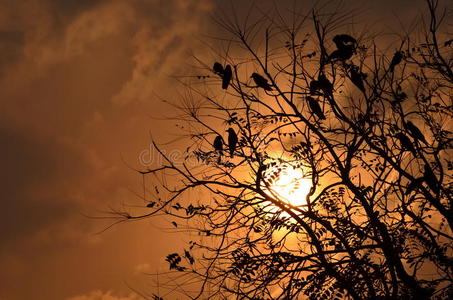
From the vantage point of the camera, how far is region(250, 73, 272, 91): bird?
26.5 ft

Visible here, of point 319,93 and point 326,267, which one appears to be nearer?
point 326,267

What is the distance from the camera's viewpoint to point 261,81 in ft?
26.5

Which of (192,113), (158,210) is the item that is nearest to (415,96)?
(192,113)

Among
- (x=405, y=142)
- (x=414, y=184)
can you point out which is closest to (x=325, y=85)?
(x=405, y=142)

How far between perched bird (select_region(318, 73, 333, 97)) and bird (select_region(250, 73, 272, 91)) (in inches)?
33.4

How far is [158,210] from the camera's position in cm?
812

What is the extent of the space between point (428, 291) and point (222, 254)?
122 inches

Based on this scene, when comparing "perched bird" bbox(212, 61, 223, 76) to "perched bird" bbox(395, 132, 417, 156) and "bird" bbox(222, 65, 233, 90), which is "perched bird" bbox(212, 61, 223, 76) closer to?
"bird" bbox(222, 65, 233, 90)

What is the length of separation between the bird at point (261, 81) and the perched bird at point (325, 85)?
848 mm

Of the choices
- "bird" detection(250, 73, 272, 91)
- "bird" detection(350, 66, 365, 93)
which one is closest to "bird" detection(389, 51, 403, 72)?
"bird" detection(350, 66, 365, 93)

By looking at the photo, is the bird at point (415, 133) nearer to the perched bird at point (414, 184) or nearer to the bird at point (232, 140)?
the perched bird at point (414, 184)

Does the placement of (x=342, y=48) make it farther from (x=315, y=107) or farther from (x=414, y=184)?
(x=414, y=184)

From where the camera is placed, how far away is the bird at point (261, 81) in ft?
26.5

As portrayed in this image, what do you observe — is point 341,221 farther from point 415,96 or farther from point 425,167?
point 415,96
